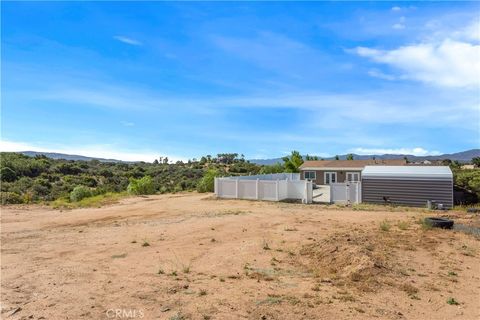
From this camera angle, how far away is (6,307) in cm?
610

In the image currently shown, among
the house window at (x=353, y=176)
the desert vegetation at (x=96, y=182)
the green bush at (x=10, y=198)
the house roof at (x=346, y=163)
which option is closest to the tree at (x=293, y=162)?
the desert vegetation at (x=96, y=182)

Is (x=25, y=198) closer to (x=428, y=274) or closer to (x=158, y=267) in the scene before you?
(x=158, y=267)

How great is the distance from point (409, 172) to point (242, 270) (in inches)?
623

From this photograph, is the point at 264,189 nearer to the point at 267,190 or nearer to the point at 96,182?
the point at 267,190

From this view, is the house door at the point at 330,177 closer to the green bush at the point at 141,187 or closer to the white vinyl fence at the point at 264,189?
the white vinyl fence at the point at 264,189

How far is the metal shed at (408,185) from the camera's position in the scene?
19.5 meters

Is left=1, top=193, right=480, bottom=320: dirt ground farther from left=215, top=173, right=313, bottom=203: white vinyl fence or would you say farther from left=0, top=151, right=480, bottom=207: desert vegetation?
left=0, top=151, right=480, bottom=207: desert vegetation

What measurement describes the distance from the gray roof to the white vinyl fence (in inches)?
147

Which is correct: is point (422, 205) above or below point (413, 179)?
below

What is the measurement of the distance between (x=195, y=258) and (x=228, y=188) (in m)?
14.6

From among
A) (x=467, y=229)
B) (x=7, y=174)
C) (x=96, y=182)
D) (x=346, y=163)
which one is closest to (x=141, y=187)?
(x=96, y=182)

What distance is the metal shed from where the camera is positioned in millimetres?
19469

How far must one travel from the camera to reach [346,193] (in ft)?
70.6

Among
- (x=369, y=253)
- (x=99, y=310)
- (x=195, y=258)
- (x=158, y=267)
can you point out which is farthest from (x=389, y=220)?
(x=99, y=310)
